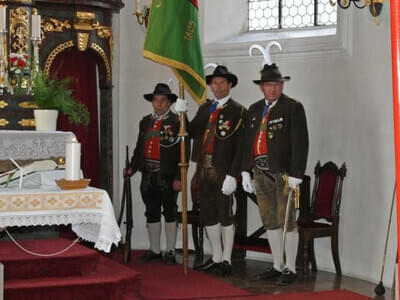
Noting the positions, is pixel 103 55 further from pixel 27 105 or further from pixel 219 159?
pixel 219 159

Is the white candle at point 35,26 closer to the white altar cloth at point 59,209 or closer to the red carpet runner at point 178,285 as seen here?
the red carpet runner at point 178,285

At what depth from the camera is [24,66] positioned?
7098 mm

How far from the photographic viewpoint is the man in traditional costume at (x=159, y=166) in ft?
23.8

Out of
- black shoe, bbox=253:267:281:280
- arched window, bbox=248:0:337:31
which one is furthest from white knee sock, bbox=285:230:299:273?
arched window, bbox=248:0:337:31

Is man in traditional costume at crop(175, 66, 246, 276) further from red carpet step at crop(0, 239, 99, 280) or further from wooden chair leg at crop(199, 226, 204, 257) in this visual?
red carpet step at crop(0, 239, 99, 280)

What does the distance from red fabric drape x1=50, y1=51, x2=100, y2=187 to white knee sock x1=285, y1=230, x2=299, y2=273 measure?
303 cm

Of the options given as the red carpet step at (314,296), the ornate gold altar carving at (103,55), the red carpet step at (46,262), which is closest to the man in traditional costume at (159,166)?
the ornate gold altar carving at (103,55)

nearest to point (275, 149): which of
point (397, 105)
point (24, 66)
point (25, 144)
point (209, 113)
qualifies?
point (209, 113)

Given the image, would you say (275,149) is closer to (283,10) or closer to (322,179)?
(322,179)

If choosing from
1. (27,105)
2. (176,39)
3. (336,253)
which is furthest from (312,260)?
(27,105)

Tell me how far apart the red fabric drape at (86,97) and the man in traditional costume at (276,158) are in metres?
2.62

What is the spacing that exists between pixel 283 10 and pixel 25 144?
3922mm

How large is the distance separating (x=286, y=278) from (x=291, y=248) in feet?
0.88

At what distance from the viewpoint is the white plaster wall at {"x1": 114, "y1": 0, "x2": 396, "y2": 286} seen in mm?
6668
